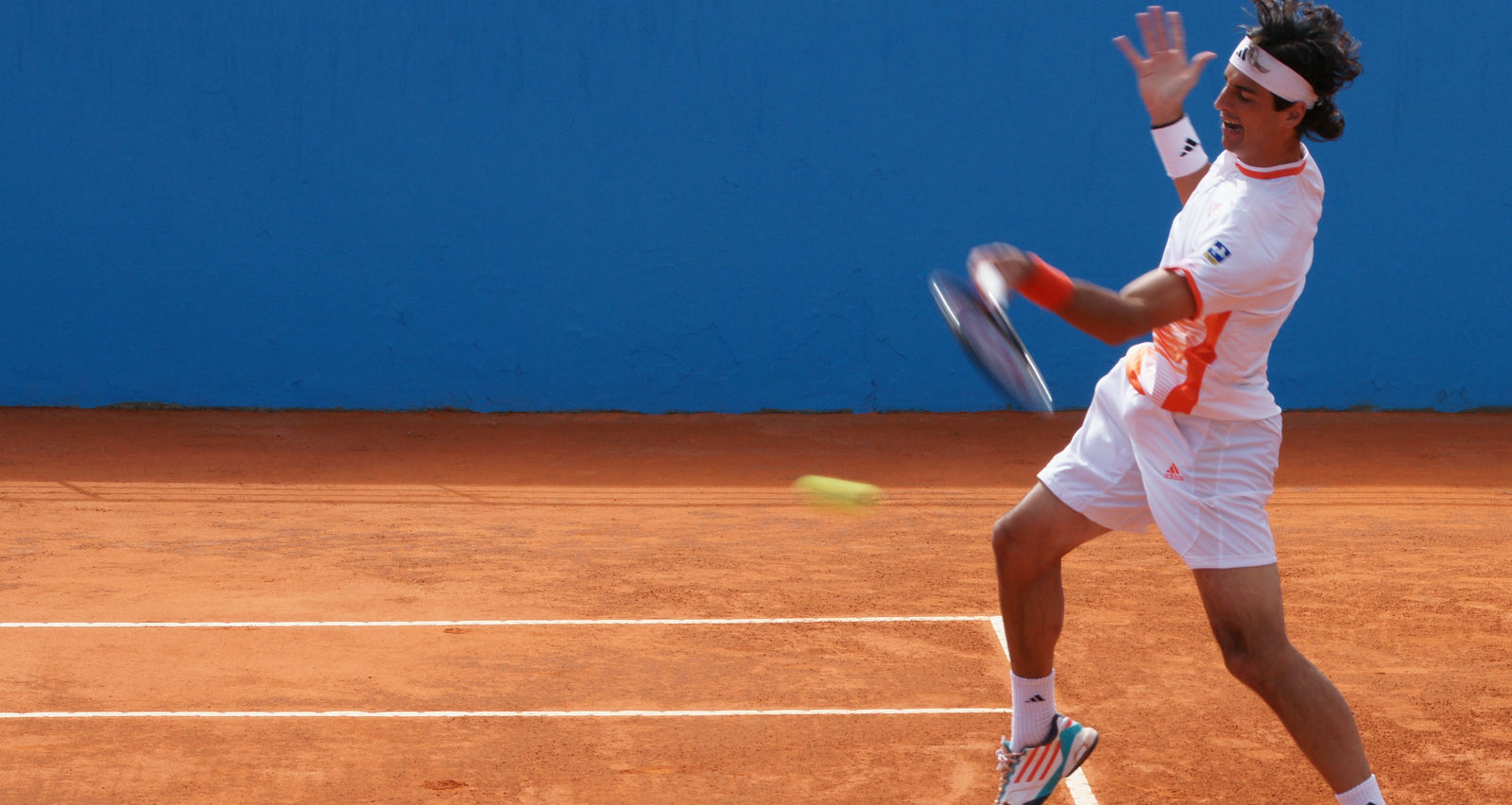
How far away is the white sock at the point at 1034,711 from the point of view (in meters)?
3.37

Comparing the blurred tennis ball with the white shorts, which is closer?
the white shorts

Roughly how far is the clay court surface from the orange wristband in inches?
60.8

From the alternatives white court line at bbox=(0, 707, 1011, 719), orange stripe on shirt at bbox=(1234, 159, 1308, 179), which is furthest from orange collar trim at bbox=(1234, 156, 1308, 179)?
white court line at bbox=(0, 707, 1011, 719)

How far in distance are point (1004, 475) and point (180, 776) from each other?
6344 mm

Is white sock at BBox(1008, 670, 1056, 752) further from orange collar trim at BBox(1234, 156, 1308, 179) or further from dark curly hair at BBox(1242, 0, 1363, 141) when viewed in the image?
dark curly hair at BBox(1242, 0, 1363, 141)

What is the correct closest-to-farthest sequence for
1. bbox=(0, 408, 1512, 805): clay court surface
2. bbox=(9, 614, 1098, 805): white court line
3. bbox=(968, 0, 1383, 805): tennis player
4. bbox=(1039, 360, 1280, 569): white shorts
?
1. bbox=(968, 0, 1383, 805): tennis player
2. bbox=(1039, 360, 1280, 569): white shorts
3. bbox=(0, 408, 1512, 805): clay court surface
4. bbox=(9, 614, 1098, 805): white court line

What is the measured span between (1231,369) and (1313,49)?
26.9 inches

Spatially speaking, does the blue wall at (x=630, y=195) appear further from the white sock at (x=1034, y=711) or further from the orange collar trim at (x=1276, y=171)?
the orange collar trim at (x=1276, y=171)

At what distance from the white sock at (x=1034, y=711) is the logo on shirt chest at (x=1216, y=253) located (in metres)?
1.19

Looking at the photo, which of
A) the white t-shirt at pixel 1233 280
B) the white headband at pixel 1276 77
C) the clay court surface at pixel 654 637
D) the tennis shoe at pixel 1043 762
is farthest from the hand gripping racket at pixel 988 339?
the clay court surface at pixel 654 637

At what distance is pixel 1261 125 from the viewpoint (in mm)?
2875

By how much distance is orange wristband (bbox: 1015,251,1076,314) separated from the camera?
8.34ft

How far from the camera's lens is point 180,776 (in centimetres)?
365

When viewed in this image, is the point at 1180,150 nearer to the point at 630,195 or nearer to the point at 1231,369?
the point at 1231,369
